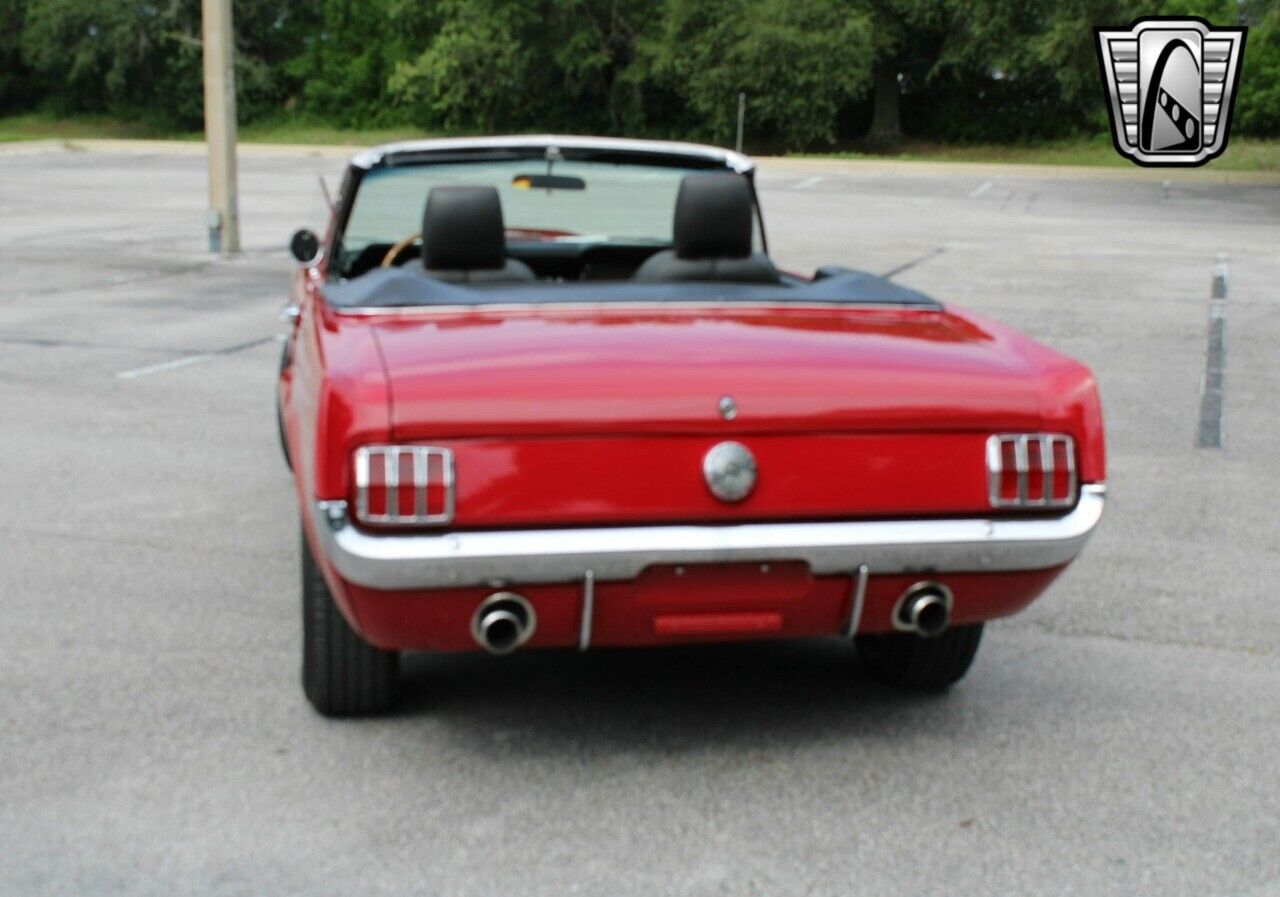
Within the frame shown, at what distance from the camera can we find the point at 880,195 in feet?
102

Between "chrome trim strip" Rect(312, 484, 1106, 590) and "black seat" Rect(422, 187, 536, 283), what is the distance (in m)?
1.31

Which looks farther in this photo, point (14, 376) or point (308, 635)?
point (14, 376)

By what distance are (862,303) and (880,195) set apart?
2675 cm

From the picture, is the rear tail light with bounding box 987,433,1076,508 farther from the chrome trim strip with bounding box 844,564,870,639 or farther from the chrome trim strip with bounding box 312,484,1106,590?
the chrome trim strip with bounding box 844,564,870,639

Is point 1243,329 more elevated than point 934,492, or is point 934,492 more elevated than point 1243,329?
point 934,492

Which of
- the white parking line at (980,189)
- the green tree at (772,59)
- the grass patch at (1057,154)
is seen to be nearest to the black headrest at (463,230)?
the white parking line at (980,189)

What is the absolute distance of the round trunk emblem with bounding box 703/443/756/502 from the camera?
12.9 ft

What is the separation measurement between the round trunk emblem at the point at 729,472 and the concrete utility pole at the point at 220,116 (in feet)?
47.9

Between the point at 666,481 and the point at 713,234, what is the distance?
4.74 ft

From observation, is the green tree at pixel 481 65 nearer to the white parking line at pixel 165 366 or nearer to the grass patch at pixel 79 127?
the grass patch at pixel 79 127

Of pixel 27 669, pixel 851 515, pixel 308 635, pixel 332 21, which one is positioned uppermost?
pixel 851 515

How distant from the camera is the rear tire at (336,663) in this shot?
4.46m

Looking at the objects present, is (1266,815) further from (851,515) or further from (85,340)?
(85,340)

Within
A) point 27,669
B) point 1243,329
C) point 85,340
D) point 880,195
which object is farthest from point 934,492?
point 880,195
